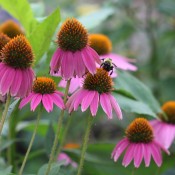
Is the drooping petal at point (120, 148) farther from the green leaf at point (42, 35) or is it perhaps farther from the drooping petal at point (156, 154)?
the green leaf at point (42, 35)

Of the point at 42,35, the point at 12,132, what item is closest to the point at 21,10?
the point at 42,35

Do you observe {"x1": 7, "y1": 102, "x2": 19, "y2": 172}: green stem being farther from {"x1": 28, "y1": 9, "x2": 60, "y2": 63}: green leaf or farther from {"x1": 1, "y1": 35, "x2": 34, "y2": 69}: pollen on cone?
{"x1": 1, "y1": 35, "x2": 34, "y2": 69}: pollen on cone

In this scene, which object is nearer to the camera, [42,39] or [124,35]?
[42,39]

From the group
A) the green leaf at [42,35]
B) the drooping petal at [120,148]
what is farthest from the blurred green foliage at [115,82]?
the drooping petal at [120,148]

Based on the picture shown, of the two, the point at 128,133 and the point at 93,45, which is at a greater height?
the point at 93,45

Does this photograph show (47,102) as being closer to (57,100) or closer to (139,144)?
(57,100)

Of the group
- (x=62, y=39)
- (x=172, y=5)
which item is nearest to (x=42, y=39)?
(x=62, y=39)

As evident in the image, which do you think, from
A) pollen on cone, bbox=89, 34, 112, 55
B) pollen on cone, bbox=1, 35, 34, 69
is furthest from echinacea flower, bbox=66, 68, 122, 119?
pollen on cone, bbox=89, 34, 112, 55

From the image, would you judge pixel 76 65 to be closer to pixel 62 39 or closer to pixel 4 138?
pixel 62 39
